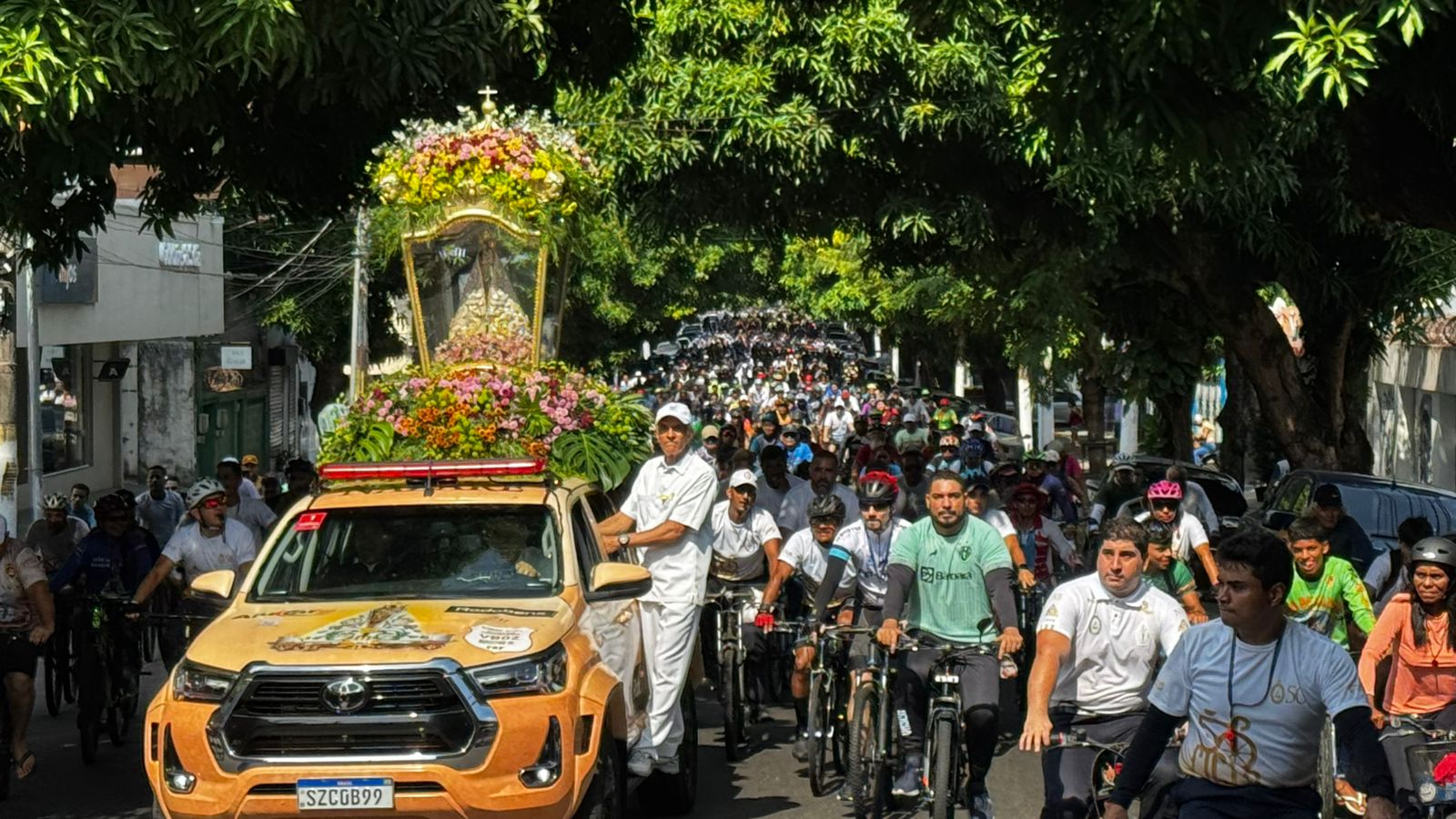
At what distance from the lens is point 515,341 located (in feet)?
50.2

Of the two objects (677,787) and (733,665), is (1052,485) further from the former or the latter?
(677,787)

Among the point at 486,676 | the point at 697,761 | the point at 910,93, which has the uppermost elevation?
the point at 910,93

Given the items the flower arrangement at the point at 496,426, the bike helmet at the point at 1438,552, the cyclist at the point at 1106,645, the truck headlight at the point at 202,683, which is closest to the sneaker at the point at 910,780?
the cyclist at the point at 1106,645

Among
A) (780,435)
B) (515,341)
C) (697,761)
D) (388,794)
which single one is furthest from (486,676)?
(780,435)

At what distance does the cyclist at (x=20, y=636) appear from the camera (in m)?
11.1

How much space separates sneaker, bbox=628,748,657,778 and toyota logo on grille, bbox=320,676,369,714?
2482mm

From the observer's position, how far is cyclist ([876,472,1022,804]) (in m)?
9.23

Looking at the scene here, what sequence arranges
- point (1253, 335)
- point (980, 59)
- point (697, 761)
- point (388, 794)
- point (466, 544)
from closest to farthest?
point (388, 794) → point (466, 544) → point (697, 761) → point (980, 59) → point (1253, 335)

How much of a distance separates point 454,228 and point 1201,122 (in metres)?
7.68

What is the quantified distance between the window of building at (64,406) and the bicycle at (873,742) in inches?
1013

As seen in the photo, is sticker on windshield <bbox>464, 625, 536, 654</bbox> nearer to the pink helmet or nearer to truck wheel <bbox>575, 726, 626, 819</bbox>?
truck wheel <bbox>575, 726, 626, 819</bbox>

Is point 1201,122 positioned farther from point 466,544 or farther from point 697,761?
point 697,761

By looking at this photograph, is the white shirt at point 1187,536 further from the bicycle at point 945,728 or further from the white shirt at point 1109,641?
the white shirt at point 1109,641

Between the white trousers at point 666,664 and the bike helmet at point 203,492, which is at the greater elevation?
the bike helmet at point 203,492
